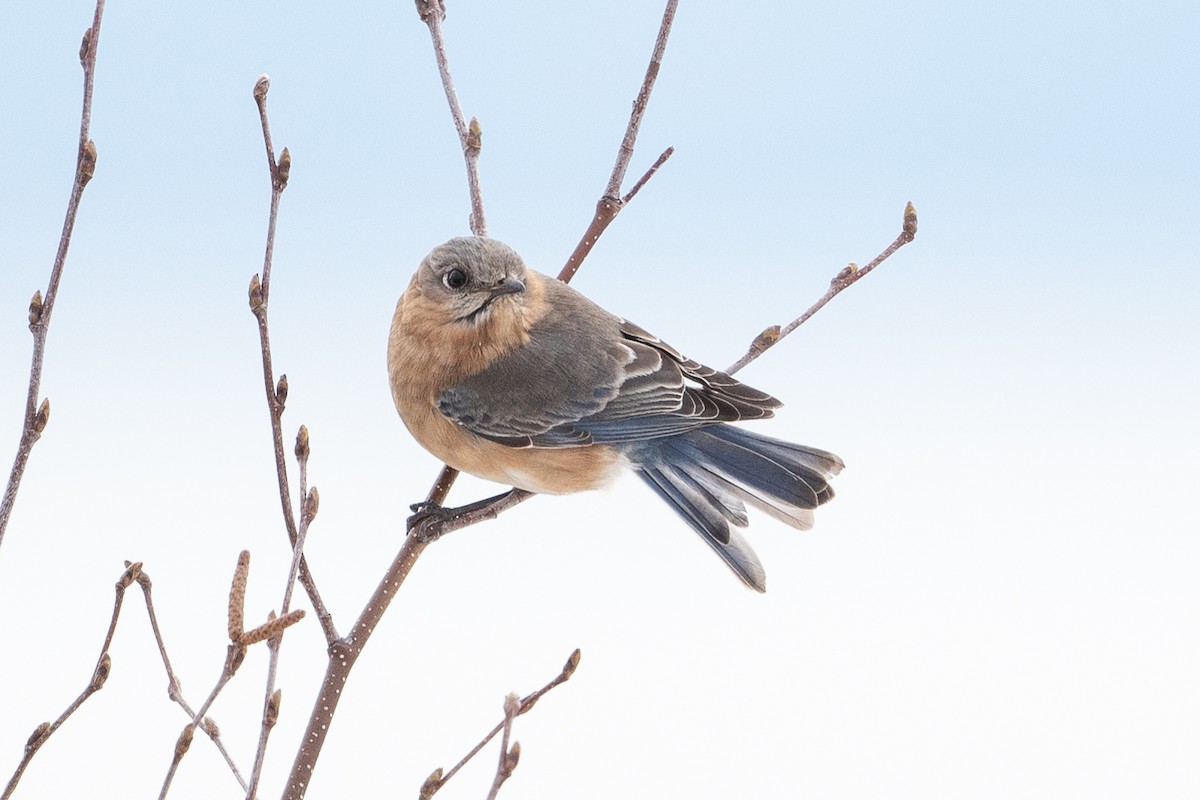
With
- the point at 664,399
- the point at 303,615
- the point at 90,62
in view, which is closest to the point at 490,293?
the point at 664,399

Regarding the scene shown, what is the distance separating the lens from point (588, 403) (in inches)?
85.7

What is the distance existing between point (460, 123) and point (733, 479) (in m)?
0.84

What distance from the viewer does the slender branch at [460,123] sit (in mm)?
1971

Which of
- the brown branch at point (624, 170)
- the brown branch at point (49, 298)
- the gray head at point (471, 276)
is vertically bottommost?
the brown branch at point (49, 298)

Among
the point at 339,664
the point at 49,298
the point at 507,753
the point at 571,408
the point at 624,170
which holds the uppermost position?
the point at 624,170

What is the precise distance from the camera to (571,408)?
7.11ft

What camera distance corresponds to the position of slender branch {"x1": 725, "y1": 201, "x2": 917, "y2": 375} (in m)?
1.83

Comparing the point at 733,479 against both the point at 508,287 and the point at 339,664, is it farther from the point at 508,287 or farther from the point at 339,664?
the point at 339,664

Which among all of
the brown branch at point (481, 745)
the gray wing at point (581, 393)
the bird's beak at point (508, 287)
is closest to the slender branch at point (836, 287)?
the gray wing at point (581, 393)

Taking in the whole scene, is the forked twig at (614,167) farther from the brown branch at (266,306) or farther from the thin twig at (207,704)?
the thin twig at (207,704)

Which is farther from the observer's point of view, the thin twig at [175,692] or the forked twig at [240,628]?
the thin twig at [175,692]

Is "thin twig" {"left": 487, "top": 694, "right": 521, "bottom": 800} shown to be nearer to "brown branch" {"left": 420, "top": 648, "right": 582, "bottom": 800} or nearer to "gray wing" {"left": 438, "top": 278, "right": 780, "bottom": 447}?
"brown branch" {"left": 420, "top": 648, "right": 582, "bottom": 800}

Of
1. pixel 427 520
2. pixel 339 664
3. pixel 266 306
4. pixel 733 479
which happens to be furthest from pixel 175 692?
pixel 733 479

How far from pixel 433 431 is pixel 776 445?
648mm
